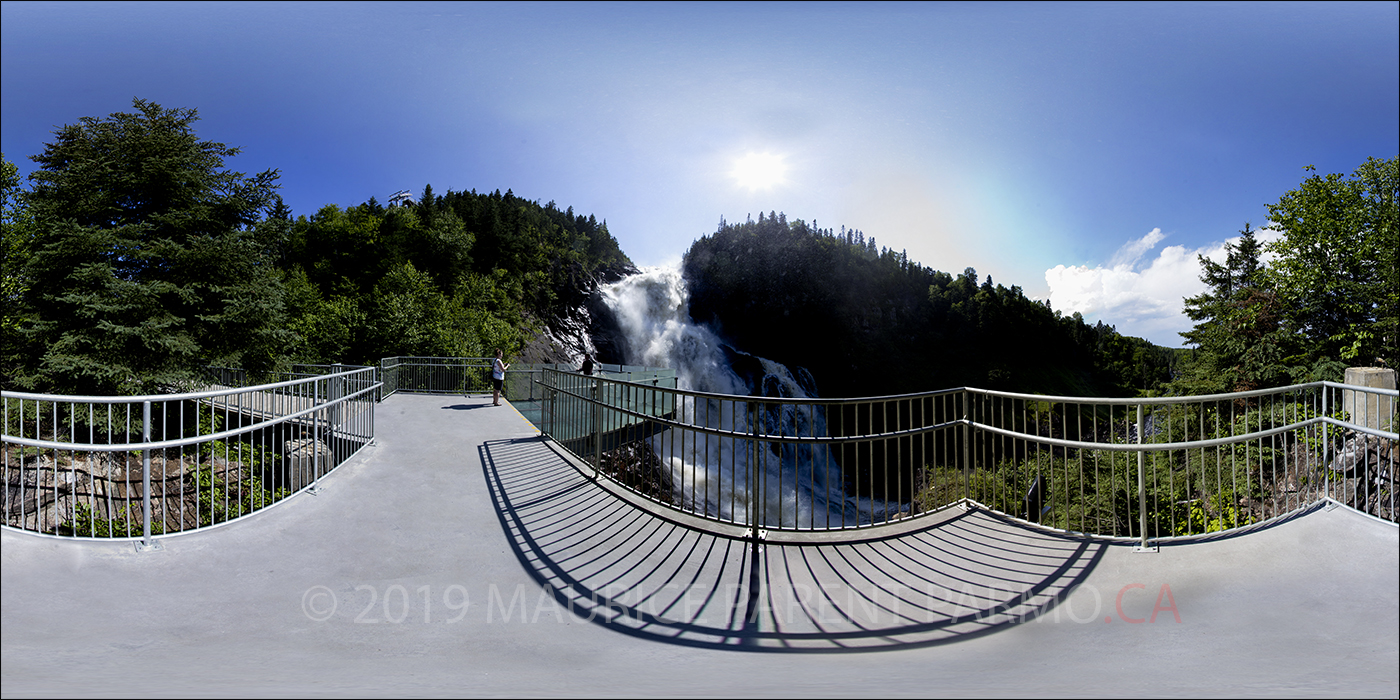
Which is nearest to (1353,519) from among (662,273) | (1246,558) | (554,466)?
(1246,558)

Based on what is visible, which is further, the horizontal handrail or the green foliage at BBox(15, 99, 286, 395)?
the green foliage at BBox(15, 99, 286, 395)

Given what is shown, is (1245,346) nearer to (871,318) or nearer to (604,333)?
(604,333)

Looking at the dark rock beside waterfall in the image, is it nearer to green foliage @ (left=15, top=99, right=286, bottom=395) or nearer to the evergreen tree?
green foliage @ (left=15, top=99, right=286, bottom=395)

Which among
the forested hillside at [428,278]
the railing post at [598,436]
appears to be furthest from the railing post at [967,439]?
the forested hillside at [428,278]

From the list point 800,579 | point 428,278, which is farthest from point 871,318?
point 800,579

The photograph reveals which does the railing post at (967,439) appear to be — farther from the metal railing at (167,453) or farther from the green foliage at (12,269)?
the green foliage at (12,269)

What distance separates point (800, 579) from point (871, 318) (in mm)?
79311

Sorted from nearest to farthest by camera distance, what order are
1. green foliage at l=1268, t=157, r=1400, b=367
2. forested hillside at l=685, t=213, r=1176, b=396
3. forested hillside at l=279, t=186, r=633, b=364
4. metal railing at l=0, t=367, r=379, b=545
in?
metal railing at l=0, t=367, r=379, b=545, green foliage at l=1268, t=157, r=1400, b=367, forested hillside at l=279, t=186, r=633, b=364, forested hillside at l=685, t=213, r=1176, b=396

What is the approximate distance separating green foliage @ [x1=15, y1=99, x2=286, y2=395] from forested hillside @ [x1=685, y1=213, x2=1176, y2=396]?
168 ft

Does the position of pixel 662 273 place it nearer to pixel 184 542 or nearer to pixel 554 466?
pixel 554 466

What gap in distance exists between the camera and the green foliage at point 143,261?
50.5 ft

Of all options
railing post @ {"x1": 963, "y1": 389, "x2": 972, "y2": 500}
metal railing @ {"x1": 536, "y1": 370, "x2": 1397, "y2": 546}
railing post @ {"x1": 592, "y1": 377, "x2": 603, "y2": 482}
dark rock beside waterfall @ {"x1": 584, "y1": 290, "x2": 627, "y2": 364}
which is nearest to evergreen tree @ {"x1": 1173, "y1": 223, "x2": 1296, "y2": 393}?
metal railing @ {"x1": 536, "y1": 370, "x2": 1397, "y2": 546}

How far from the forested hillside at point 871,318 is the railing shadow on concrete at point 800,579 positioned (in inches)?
2421

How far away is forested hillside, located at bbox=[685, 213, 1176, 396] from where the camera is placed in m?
72.1
